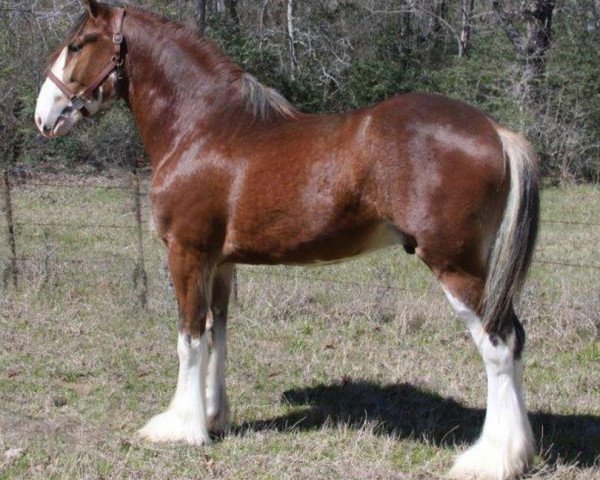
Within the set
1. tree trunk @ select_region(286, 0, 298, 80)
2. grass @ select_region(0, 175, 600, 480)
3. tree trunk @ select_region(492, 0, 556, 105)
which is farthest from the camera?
tree trunk @ select_region(286, 0, 298, 80)

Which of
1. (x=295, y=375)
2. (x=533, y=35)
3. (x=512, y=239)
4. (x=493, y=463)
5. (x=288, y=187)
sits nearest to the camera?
(x=512, y=239)

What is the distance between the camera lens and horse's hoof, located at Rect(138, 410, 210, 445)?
14.9ft

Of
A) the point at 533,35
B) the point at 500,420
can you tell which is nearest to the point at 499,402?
the point at 500,420

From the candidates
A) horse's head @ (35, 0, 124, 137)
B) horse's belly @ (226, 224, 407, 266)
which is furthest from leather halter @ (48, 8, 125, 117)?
horse's belly @ (226, 224, 407, 266)

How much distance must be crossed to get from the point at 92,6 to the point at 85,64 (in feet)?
1.06

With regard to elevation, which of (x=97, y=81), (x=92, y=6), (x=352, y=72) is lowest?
(x=352, y=72)

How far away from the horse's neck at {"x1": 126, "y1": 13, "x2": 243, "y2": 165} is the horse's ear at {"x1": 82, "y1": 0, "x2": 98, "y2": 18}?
0.19 meters

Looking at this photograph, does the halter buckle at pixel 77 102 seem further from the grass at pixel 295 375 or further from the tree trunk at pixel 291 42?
the tree trunk at pixel 291 42

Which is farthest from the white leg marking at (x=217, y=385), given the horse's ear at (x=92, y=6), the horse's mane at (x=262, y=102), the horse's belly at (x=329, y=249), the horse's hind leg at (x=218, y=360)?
the horse's ear at (x=92, y=6)

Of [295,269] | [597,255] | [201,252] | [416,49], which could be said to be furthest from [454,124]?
[416,49]

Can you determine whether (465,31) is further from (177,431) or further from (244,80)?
(177,431)

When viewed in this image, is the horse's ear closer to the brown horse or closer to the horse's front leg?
the brown horse

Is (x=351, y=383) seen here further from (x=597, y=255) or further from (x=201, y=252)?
(x=597, y=255)

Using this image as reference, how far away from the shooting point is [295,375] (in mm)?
5781
